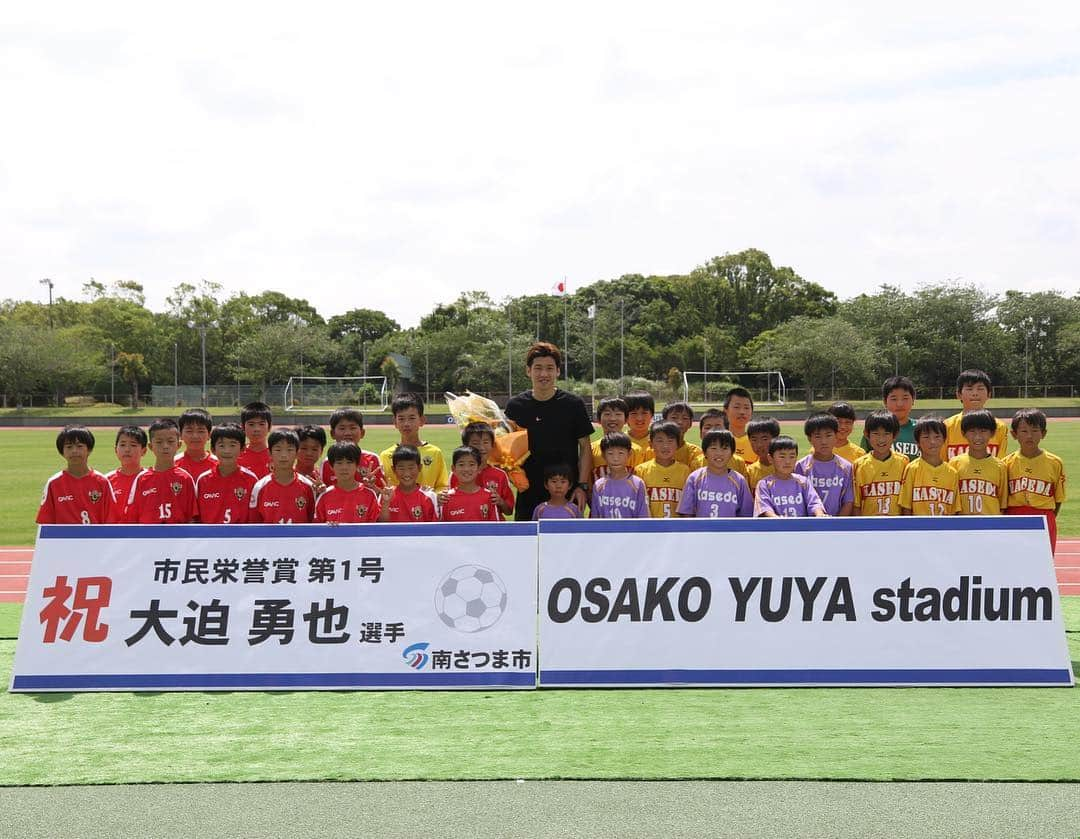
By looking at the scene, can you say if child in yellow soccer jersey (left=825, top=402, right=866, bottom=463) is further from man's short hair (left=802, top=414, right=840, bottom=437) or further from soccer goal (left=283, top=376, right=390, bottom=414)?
soccer goal (left=283, top=376, right=390, bottom=414)

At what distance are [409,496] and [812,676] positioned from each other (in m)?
2.71

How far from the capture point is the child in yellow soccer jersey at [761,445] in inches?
263

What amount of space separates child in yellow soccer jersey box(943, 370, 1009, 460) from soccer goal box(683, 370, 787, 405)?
51727 millimetres

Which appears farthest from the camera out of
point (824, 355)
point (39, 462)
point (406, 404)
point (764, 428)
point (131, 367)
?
point (131, 367)

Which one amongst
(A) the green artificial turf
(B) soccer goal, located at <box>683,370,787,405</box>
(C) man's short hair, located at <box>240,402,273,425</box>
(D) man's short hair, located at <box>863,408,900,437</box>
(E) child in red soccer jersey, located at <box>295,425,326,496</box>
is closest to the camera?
(A) the green artificial turf

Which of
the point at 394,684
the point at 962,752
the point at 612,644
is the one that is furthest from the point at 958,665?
the point at 394,684

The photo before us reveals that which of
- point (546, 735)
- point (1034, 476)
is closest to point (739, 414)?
point (1034, 476)

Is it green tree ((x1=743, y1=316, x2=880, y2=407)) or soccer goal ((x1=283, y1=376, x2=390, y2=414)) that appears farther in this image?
green tree ((x1=743, y1=316, x2=880, y2=407))

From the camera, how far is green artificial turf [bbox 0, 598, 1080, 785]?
13.4ft

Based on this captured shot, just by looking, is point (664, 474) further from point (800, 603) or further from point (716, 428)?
point (800, 603)

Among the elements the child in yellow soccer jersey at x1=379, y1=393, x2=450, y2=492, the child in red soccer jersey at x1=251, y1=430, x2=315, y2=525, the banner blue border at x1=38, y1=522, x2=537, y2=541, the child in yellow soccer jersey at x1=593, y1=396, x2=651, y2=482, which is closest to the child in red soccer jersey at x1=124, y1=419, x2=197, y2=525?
the child in red soccer jersey at x1=251, y1=430, x2=315, y2=525

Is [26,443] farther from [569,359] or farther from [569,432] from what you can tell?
[569,359]

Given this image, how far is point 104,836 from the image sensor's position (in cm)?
351

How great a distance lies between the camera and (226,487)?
6.46 meters
